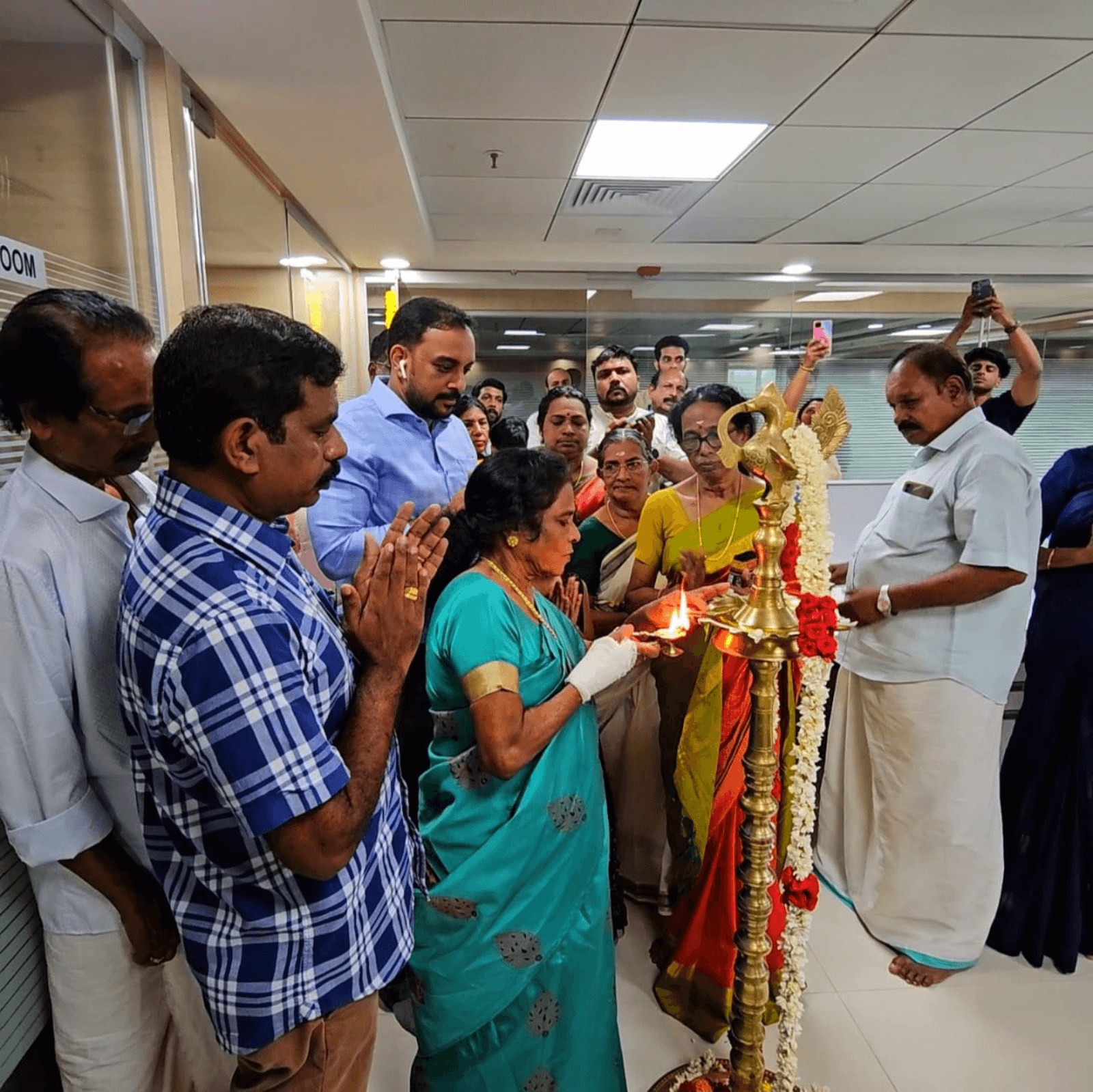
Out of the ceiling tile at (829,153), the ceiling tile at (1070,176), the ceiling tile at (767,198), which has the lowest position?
the ceiling tile at (829,153)

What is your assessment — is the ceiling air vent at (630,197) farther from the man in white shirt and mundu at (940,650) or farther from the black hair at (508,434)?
the man in white shirt and mundu at (940,650)

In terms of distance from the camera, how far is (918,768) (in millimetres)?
1960

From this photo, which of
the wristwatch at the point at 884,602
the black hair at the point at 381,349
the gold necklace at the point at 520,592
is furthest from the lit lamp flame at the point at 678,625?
the black hair at the point at 381,349

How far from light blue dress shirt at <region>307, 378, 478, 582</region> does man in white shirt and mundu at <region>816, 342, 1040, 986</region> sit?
1.28 metres

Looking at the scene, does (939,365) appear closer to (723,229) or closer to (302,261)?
(723,229)

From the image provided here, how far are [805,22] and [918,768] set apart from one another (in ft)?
6.97

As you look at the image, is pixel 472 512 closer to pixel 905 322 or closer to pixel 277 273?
pixel 277 273

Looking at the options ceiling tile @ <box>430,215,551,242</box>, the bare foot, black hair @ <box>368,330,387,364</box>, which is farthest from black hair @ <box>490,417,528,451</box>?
the bare foot

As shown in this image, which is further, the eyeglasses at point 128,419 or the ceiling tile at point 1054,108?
the ceiling tile at point 1054,108

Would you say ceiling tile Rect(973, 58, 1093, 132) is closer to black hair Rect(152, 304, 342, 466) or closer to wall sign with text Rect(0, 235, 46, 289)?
black hair Rect(152, 304, 342, 466)

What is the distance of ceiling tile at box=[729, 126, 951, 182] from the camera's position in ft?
8.76

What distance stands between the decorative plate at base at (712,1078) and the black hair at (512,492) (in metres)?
1.30

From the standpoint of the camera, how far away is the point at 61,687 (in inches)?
35.4

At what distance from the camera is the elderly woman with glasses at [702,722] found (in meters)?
1.72
